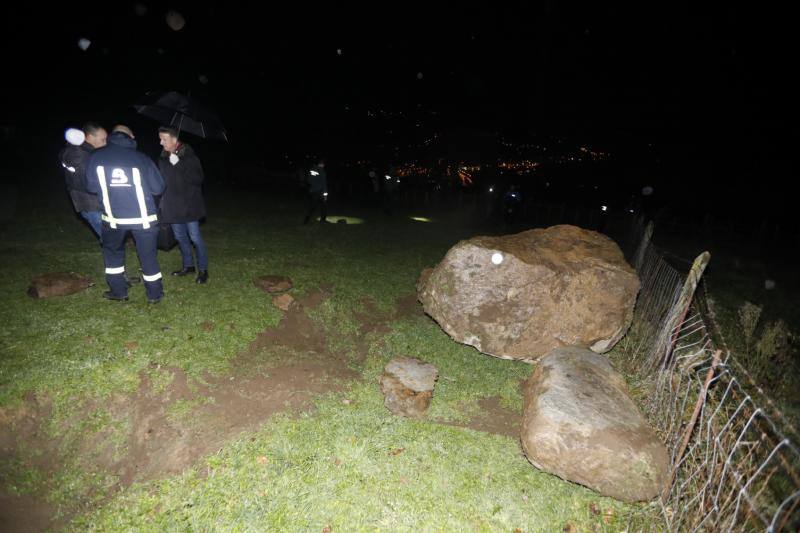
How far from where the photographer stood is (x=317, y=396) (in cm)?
430

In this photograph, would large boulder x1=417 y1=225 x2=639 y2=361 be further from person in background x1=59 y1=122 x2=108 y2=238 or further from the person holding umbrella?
person in background x1=59 y1=122 x2=108 y2=238

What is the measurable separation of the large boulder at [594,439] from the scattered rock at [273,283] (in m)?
4.08

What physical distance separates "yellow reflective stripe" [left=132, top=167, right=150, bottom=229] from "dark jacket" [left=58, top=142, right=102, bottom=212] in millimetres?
1275

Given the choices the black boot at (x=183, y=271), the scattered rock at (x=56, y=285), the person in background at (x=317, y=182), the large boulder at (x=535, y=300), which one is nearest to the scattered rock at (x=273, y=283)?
the black boot at (x=183, y=271)

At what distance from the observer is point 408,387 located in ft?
14.4

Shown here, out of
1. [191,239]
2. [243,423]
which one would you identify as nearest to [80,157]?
[191,239]

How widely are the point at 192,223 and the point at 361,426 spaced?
3.99m

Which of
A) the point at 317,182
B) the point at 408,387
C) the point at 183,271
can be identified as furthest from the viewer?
the point at 317,182

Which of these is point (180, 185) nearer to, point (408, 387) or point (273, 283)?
point (273, 283)

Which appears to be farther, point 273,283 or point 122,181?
point 273,283

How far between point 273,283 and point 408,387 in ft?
10.2

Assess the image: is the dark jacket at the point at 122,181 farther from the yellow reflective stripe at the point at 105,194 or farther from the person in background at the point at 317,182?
the person in background at the point at 317,182

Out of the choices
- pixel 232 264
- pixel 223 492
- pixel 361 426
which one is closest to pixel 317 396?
pixel 361 426

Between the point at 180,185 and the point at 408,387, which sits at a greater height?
the point at 180,185
